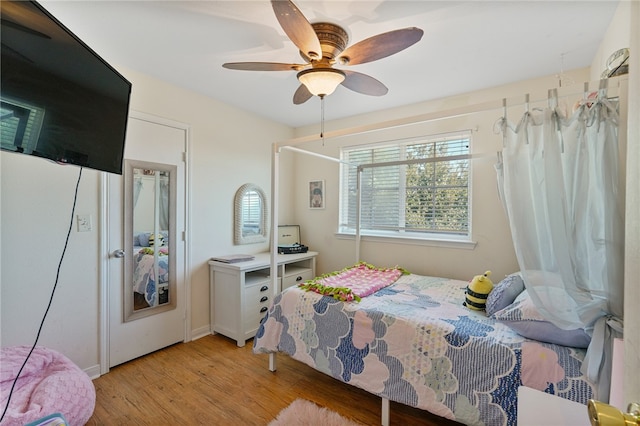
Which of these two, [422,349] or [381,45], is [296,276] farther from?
[381,45]

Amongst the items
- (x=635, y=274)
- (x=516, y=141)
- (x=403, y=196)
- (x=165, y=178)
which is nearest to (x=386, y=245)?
(x=403, y=196)

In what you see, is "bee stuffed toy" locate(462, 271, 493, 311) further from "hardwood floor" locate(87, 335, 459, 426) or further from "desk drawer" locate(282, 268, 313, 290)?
"desk drawer" locate(282, 268, 313, 290)

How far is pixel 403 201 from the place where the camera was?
3.32 metres

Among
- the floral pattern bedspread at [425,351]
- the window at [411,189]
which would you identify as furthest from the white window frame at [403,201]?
the floral pattern bedspread at [425,351]

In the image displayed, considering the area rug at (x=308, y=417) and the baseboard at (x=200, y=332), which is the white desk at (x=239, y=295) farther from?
the area rug at (x=308, y=417)

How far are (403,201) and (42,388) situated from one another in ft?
10.5

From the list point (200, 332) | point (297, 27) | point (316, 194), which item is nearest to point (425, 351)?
point (297, 27)

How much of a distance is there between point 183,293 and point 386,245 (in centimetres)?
219

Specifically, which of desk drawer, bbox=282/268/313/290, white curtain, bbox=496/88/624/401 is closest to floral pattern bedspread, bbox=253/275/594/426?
white curtain, bbox=496/88/624/401

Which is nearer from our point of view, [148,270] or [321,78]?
[321,78]

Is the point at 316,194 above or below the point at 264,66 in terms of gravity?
below

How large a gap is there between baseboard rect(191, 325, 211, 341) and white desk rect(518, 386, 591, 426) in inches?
111

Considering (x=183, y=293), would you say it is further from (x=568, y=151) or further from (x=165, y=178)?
(x=568, y=151)

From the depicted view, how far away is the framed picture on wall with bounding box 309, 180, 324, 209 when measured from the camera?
12.6ft
